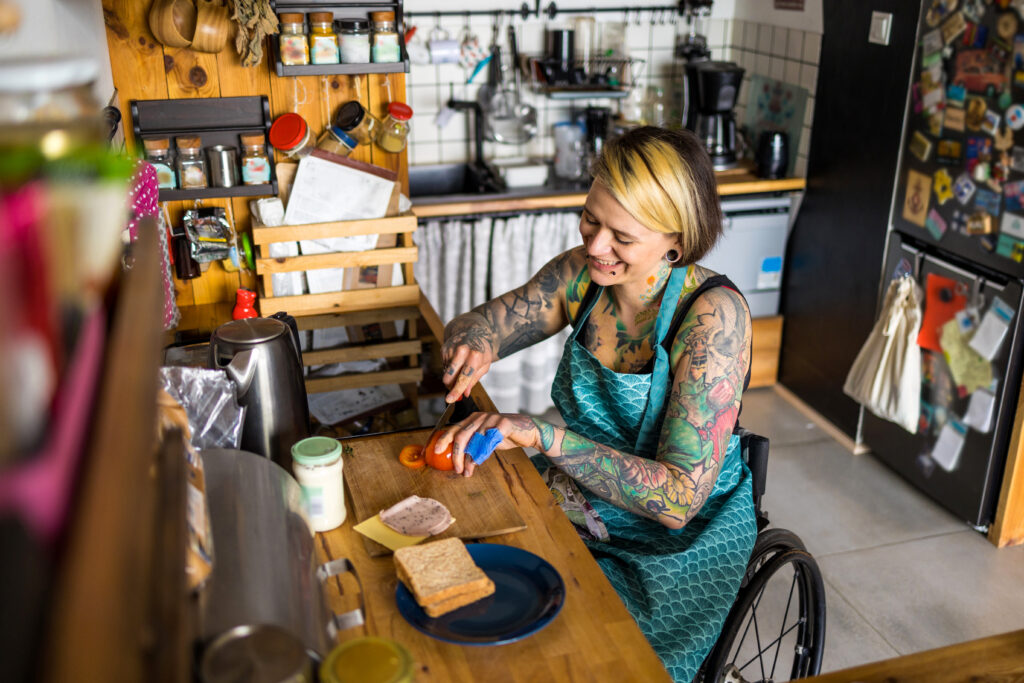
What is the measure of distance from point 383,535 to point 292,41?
1.50 metres

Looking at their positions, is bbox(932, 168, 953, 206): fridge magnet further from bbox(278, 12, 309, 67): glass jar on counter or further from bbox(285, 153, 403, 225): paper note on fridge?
bbox(278, 12, 309, 67): glass jar on counter

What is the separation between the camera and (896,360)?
296 cm

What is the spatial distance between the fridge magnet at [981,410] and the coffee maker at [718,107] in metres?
1.36

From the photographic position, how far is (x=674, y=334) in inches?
65.7

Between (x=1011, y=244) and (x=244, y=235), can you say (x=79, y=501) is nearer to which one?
(x=244, y=235)

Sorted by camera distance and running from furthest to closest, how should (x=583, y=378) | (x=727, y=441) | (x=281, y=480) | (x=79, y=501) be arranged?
1. (x=583, y=378)
2. (x=727, y=441)
3. (x=281, y=480)
4. (x=79, y=501)

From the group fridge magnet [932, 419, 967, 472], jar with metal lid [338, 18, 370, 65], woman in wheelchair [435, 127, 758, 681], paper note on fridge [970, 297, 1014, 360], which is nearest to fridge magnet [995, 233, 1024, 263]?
paper note on fridge [970, 297, 1014, 360]

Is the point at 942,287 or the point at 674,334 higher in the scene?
the point at 674,334

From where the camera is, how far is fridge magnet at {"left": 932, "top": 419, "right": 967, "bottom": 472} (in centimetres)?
281

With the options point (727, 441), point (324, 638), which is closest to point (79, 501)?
point (324, 638)

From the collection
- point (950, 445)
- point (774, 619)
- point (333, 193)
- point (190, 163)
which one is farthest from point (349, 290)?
point (950, 445)

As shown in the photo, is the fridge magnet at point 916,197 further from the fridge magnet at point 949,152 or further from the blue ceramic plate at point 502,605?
the blue ceramic plate at point 502,605

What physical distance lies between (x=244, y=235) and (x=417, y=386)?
35.2 inches

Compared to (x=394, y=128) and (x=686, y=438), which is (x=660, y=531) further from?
(x=394, y=128)
